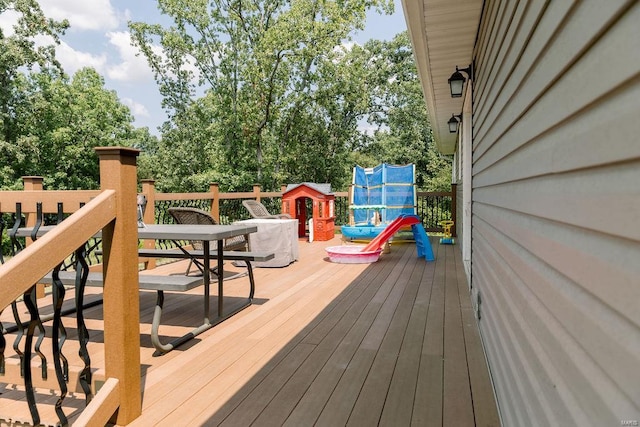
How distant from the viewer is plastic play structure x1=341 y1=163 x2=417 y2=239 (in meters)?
10.6

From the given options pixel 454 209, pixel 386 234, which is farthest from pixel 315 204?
pixel 454 209

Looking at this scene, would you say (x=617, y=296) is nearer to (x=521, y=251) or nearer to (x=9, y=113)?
(x=521, y=251)

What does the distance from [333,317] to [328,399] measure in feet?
4.91

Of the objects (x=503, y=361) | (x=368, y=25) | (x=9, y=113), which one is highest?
(x=368, y=25)

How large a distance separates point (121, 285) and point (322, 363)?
1.35 m

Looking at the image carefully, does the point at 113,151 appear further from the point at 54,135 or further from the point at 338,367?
the point at 54,135

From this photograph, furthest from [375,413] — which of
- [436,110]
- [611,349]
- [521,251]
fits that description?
[436,110]

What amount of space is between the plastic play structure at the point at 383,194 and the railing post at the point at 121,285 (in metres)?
8.17

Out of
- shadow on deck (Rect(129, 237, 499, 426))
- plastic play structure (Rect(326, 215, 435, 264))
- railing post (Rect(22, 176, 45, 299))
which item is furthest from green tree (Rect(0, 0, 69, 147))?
shadow on deck (Rect(129, 237, 499, 426))

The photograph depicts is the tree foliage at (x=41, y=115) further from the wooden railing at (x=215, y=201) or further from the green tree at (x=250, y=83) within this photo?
the wooden railing at (x=215, y=201)

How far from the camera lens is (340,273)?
5863 millimetres

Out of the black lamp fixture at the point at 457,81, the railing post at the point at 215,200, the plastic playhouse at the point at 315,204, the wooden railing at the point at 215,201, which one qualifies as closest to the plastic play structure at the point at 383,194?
the wooden railing at the point at 215,201

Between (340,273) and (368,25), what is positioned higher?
(368,25)

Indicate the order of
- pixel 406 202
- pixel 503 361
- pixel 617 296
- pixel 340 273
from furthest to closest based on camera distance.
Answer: pixel 406 202 → pixel 340 273 → pixel 503 361 → pixel 617 296
